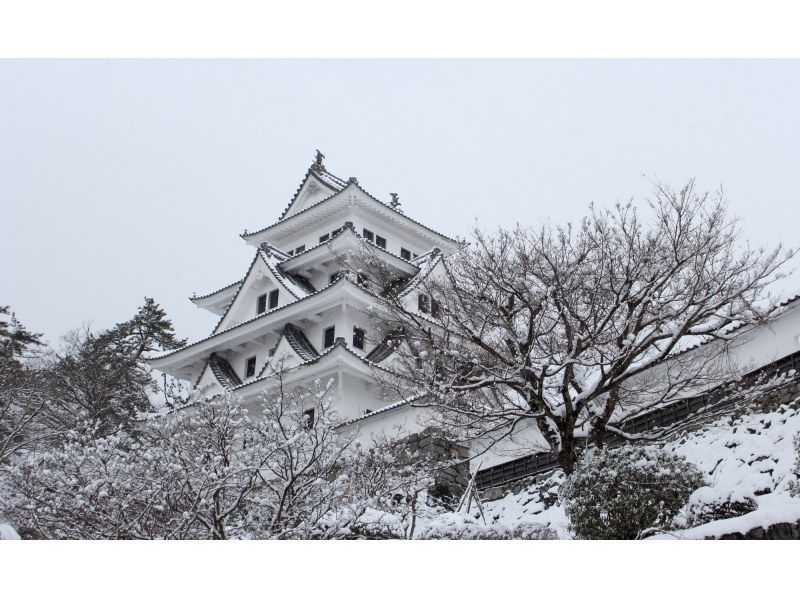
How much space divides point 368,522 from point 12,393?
34.5ft

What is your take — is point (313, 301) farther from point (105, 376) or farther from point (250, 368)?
point (105, 376)

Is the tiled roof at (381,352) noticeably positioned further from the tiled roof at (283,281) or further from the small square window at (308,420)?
the tiled roof at (283,281)

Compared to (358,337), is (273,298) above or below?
above

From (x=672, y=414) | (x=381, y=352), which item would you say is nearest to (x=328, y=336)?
(x=381, y=352)

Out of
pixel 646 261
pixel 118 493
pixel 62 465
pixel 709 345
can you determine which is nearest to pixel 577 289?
pixel 646 261

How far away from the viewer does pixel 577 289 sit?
11156mm

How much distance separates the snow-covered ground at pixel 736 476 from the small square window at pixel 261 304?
1199 cm

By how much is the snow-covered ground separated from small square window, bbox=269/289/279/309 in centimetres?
1152

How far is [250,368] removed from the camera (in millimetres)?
22875

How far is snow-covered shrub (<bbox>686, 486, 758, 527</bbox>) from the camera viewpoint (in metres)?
7.54

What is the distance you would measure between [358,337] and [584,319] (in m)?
11.6

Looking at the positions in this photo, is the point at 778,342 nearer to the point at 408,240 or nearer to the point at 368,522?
the point at 368,522

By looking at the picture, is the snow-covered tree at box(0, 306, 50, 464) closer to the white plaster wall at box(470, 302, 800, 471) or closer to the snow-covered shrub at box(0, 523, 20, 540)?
the snow-covered shrub at box(0, 523, 20, 540)

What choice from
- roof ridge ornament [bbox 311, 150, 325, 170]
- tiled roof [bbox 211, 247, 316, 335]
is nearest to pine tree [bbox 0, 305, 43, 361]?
tiled roof [bbox 211, 247, 316, 335]
